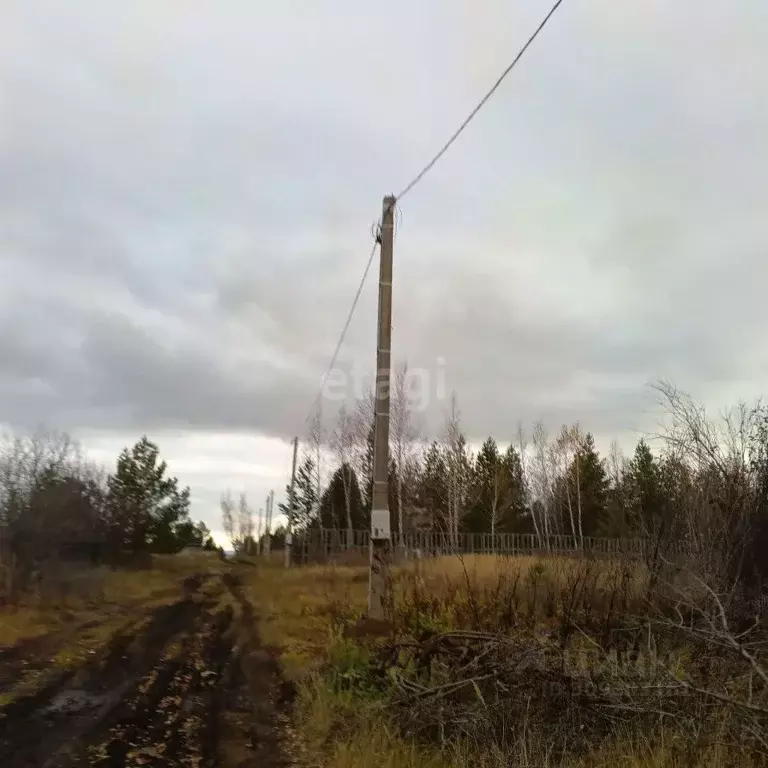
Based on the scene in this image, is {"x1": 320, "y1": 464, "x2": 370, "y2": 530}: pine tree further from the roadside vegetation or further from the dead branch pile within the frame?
the dead branch pile

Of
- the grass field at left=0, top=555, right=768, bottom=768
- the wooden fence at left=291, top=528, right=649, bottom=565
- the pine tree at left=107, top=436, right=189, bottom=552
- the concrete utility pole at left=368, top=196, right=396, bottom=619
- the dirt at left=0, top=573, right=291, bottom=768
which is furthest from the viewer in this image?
the pine tree at left=107, top=436, right=189, bottom=552

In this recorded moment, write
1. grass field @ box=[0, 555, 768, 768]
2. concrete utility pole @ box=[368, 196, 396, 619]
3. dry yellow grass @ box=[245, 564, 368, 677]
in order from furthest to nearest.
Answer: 1. dry yellow grass @ box=[245, 564, 368, 677]
2. concrete utility pole @ box=[368, 196, 396, 619]
3. grass field @ box=[0, 555, 768, 768]

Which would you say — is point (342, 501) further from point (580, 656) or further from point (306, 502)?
point (580, 656)

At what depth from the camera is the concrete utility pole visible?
9.65 metres

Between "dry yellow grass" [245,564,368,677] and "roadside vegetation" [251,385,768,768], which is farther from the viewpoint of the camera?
"dry yellow grass" [245,564,368,677]

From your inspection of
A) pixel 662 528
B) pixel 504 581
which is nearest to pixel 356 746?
pixel 504 581

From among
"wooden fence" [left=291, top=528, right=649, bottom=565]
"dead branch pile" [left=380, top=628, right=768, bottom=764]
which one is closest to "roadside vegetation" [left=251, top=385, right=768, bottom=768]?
"dead branch pile" [left=380, top=628, right=768, bottom=764]

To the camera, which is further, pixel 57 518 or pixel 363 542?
pixel 363 542

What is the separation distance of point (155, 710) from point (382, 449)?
4.53 meters

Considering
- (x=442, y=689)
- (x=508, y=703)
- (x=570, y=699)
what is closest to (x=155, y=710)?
(x=442, y=689)

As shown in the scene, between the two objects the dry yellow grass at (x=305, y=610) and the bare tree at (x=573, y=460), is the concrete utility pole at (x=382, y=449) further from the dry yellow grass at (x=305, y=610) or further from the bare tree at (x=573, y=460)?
the bare tree at (x=573, y=460)

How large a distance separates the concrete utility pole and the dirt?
1739 mm

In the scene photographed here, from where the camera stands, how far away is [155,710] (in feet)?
23.1

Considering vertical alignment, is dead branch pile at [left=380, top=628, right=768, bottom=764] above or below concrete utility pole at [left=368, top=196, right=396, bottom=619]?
below
